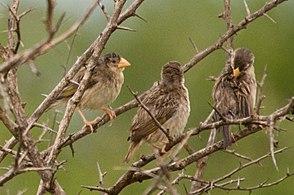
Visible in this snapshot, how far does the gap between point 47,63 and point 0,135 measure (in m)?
5.23

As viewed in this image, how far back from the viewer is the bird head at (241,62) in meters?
7.20

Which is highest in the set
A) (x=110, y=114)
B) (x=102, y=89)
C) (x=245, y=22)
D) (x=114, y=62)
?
A: (x=245, y=22)

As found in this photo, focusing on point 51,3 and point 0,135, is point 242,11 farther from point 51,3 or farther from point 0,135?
point 51,3

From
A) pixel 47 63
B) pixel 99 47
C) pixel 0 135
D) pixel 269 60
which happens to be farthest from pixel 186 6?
pixel 99 47

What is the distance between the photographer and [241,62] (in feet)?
24.1

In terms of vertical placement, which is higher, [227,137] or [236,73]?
[236,73]

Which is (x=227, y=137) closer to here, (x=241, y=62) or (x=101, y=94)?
(x=241, y=62)

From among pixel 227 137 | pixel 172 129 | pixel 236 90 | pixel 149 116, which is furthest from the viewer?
pixel 172 129

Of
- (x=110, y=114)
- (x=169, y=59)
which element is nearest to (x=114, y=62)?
(x=110, y=114)

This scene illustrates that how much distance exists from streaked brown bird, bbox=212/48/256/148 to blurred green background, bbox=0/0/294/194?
10.2 meters

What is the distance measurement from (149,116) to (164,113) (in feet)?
0.68

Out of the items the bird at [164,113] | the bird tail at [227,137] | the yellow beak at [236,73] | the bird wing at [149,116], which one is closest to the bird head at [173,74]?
the bird at [164,113]

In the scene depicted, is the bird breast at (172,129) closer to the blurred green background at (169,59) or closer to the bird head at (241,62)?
the bird head at (241,62)

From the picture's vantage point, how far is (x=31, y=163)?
598 centimetres
